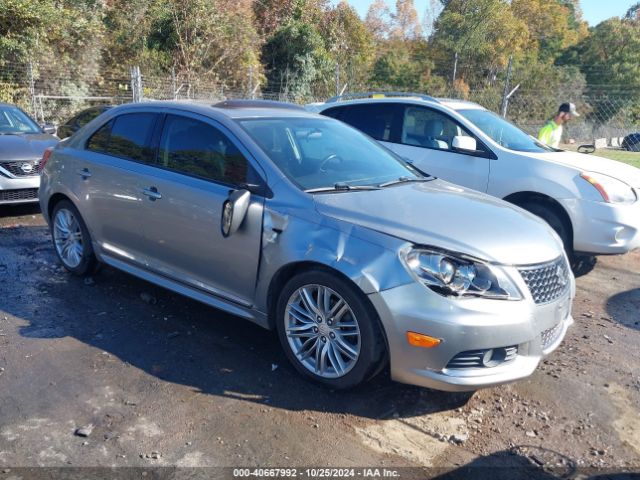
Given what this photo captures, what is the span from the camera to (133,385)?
12.1 ft

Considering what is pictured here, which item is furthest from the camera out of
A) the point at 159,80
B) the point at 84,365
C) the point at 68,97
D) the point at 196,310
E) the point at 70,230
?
the point at 159,80

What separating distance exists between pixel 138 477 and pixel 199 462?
301 millimetres

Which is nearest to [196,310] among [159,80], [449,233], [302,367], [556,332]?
[302,367]

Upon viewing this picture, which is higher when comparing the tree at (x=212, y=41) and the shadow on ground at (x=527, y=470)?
the tree at (x=212, y=41)

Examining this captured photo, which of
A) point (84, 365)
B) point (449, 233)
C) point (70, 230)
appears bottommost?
point (84, 365)

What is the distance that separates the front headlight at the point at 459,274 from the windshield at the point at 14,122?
300 inches

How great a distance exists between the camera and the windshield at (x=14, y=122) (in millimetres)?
8867

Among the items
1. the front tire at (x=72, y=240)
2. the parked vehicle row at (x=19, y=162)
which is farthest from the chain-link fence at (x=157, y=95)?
the front tire at (x=72, y=240)

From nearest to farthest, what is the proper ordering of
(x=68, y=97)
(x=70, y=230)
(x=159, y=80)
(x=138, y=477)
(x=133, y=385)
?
(x=138, y=477)
(x=133, y=385)
(x=70, y=230)
(x=68, y=97)
(x=159, y=80)

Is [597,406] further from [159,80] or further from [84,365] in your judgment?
[159,80]

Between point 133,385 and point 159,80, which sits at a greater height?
point 159,80

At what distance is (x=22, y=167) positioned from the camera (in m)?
7.95

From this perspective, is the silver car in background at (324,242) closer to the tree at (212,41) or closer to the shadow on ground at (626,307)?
the shadow on ground at (626,307)

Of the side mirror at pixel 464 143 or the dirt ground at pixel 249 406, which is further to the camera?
the side mirror at pixel 464 143
